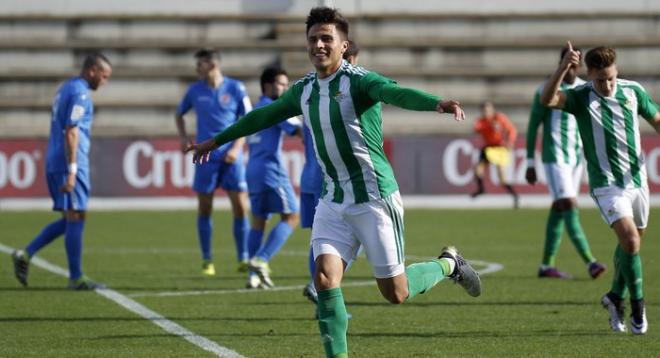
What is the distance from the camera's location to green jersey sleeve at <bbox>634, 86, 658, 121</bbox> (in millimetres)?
8594

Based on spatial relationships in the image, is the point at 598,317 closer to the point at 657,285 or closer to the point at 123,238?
the point at 657,285

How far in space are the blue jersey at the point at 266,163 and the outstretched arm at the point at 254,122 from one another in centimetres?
489

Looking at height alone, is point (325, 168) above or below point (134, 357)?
above

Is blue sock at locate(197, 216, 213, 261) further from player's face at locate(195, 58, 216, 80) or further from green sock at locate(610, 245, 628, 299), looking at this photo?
green sock at locate(610, 245, 628, 299)

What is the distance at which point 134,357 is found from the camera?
7.53 m

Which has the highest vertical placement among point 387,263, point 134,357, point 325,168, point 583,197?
point 325,168

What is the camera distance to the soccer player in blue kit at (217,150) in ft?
42.8

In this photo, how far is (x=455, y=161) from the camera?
81.5 ft

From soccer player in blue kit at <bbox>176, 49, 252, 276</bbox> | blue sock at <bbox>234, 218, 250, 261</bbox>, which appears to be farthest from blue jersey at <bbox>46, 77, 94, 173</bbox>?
blue sock at <bbox>234, 218, 250, 261</bbox>

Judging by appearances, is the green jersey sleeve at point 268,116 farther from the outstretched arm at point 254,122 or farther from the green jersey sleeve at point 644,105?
the green jersey sleeve at point 644,105

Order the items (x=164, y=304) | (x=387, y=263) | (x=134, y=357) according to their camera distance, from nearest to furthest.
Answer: (x=387, y=263), (x=134, y=357), (x=164, y=304)

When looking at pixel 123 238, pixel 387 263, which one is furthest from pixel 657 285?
pixel 123 238

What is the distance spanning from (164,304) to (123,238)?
7217mm

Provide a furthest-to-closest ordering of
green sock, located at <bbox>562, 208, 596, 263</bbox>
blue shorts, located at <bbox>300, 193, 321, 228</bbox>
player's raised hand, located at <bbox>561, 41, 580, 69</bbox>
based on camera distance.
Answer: green sock, located at <bbox>562, 208, 596, 263</bbox> → blue shorts, located at <bbox>300, 193, 321, 228</bbox> → player's raised hand, located at <bbox>561, 41, 580, 69</bbox>
